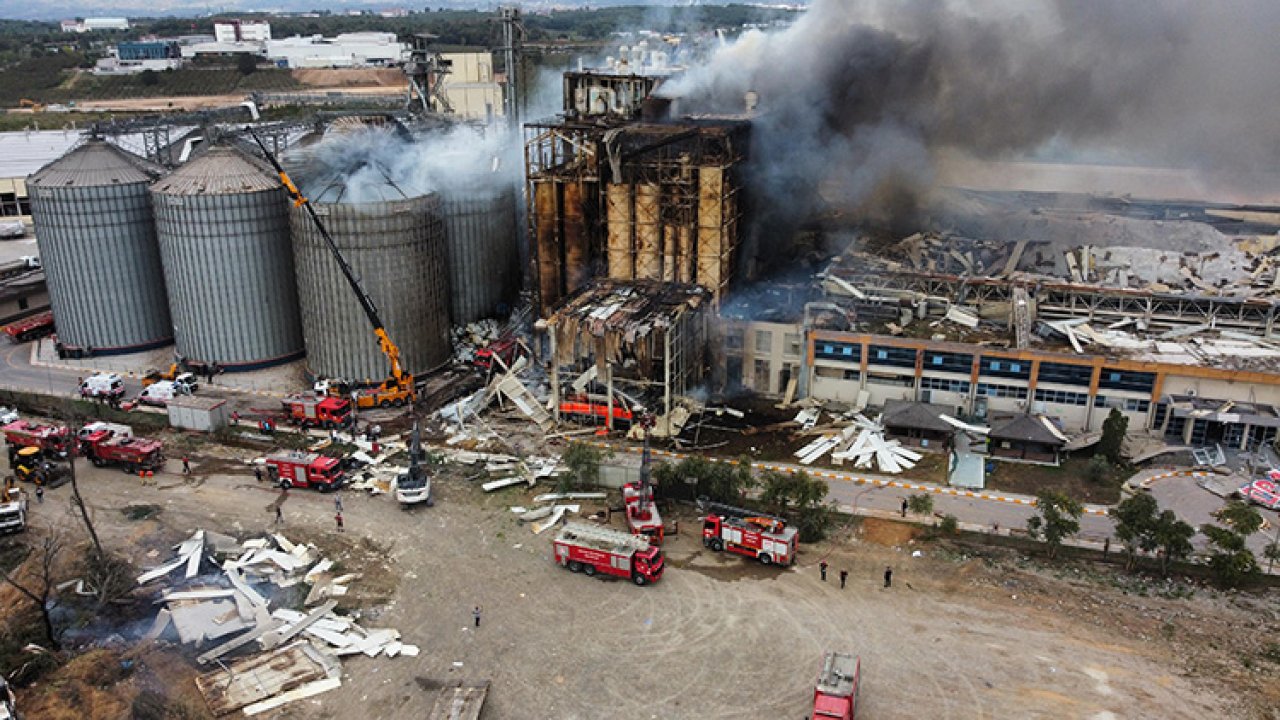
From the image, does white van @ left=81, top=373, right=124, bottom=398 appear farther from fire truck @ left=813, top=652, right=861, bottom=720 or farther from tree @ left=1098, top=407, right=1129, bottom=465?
tree @ left=1098, top=407, right=1129, bottom=465

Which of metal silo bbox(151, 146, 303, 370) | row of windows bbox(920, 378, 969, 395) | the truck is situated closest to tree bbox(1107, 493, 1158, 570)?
row of windows bbox(920, 378, 969, 395)

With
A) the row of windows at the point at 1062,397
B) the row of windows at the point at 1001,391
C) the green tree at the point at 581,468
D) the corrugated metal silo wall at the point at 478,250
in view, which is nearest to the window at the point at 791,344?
the row of windows at the point at 1001,391

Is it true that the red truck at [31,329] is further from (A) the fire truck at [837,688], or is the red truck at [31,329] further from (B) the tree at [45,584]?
(A) the fire truck at [837,688]

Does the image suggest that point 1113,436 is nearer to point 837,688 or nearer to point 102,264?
point 837,688

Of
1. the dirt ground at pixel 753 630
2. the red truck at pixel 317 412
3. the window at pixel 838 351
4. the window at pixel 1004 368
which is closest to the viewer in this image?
the dirt ground at pixel 753 630

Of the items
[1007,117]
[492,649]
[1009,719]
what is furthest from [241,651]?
[1007,117]

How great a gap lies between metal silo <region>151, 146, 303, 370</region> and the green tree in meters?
21.7

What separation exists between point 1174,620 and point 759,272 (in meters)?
29.2

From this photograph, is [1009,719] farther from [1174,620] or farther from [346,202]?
[346,202]

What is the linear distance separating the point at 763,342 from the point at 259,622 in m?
26.1

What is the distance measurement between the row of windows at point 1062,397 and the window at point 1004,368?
107 centimetres

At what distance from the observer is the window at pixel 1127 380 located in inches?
1569

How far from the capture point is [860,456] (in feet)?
128

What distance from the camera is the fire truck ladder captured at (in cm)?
3056
